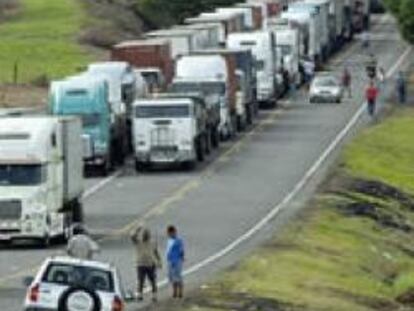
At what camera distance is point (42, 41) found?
116250mm

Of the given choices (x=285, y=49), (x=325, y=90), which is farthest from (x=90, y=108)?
(x=285, y=49)

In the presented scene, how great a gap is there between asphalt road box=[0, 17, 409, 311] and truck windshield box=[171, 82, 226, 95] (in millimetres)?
2117

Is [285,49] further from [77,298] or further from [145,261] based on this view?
[77,298]

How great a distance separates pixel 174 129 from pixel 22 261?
989 inches

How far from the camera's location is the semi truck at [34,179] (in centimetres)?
4953

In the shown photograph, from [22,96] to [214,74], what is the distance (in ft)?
42.9

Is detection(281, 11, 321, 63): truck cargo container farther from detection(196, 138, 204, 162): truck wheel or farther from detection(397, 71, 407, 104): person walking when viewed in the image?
detection(196, 138, 204, 162): truck wheel

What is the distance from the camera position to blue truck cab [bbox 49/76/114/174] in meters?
69.0

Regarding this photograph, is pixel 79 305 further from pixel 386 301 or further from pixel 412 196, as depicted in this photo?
pixel 412 196

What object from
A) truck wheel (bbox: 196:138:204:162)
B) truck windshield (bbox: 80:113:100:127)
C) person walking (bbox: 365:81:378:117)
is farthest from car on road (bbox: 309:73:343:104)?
truck windshield (bbox: 80:113:100:127)

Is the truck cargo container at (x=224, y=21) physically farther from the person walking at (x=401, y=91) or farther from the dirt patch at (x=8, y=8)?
the dirt patch at (x=8, y=8)

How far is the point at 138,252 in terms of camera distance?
4019cm

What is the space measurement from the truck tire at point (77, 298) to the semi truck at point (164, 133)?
1515 inches

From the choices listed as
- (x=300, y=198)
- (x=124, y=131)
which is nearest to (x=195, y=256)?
(x=300, y=198)
